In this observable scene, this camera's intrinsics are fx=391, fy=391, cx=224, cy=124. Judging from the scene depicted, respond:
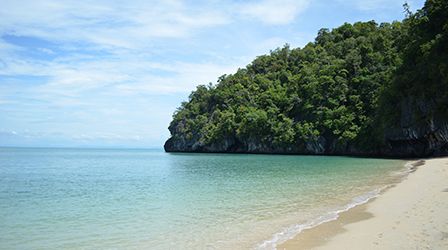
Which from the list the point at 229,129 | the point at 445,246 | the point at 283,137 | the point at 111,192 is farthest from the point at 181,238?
the point at 229,129

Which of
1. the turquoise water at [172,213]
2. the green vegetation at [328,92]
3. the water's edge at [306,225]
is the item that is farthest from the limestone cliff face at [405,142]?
the water's edge at [306,225]

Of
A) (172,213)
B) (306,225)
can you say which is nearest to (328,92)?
(172,213)

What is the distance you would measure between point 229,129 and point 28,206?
5574cm

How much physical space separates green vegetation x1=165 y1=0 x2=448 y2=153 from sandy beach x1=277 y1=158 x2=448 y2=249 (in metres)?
25.3

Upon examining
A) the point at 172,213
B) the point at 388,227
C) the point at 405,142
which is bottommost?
the point at 172,213

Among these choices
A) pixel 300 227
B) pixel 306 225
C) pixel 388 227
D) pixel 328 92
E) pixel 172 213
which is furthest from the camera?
pixel 328 92

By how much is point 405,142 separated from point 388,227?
3778 centimetres

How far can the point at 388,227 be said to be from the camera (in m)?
9.39

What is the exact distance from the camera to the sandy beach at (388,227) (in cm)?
786

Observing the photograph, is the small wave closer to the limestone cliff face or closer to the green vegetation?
the green vegetation

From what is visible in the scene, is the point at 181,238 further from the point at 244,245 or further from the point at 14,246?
the point at 14,246

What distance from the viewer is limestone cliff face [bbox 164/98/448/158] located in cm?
3743

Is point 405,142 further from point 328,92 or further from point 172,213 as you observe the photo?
point 172,213

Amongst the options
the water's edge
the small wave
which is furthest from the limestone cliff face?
the small wave
